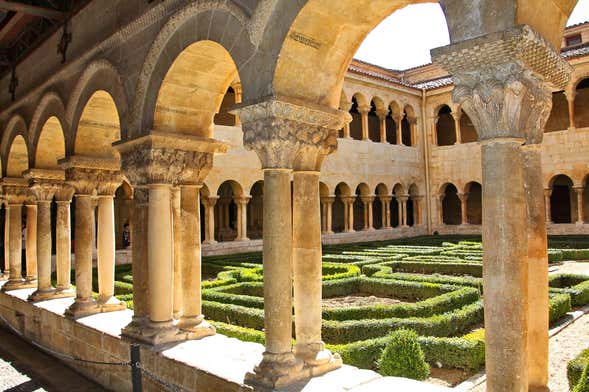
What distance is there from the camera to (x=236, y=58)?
4.79 m

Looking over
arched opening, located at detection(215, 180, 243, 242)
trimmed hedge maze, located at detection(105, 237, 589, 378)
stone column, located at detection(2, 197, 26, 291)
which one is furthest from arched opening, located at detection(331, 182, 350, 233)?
stone column, located at detection(2, 197, 26, 291)

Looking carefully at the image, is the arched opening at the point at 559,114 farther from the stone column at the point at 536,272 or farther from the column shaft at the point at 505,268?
the column shaft at the point at 505,268

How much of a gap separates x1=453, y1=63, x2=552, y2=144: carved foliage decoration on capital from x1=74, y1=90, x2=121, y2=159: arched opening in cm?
582

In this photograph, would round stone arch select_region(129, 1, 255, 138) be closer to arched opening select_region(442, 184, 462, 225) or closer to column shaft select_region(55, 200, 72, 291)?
column shaft select_region(55, 200, 72, 291)

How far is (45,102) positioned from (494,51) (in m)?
8.32

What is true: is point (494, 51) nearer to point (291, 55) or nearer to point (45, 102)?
point (291, 55)

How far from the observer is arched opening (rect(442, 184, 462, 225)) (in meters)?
30.8

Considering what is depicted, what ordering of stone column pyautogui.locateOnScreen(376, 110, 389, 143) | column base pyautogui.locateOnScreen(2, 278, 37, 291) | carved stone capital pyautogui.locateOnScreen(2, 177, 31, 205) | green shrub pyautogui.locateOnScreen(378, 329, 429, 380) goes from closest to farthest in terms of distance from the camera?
green shrub pyautogui.locateOnScreen(378, 329, 429, 380), column base pyautogui.locateOnScreen(2, 278, 37, 291), carved stone capital pyautogui.locateOnScreen(2, 177, 31, 205), stone column pyautogui.locateOnScreen(376, 110, 389, 143)

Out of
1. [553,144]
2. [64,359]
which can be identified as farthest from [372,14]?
[553,144]

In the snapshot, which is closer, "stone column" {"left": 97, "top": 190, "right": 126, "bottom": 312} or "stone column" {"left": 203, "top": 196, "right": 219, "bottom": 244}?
"stone column" {"left": 97, "top": 190, "right": 126, "bottom": 312}

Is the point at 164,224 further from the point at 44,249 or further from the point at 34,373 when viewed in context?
the point at 44,249

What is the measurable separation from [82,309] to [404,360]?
4.81 meters

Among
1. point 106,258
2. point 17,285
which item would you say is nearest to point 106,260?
point 106,258

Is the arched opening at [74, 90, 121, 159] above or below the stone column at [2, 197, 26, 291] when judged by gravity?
above
